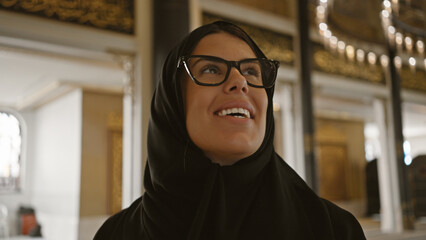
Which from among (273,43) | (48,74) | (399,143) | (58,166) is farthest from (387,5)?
(58,166)

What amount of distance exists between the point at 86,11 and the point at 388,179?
527cm

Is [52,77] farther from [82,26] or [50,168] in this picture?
[82,26]

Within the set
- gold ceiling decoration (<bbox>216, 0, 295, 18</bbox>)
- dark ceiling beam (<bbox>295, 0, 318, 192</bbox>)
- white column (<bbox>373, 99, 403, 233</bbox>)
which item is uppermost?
gold ceiling decoration (<bbox>216, 0, 295, 18</bbox>)

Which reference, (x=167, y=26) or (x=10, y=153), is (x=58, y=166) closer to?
(x=10, y=153)

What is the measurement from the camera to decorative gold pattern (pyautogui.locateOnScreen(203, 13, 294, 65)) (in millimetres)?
4961

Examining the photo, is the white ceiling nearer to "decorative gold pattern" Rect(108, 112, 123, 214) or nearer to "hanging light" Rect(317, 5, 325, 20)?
"decorative gold pattern" Rect(108, 112, 123, 214)

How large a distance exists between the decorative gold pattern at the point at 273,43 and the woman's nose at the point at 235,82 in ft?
13.8

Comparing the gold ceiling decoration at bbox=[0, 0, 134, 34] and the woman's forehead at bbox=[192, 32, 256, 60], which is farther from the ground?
the gold ceiling decoration at bbox=[0, 0, 134, 34]

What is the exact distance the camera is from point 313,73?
558cm

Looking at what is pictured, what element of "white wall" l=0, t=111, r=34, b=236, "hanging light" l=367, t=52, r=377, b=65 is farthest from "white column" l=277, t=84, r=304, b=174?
"white wall" l=0, t=111, r=34, b=236

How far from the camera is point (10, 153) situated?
9641 millimetres

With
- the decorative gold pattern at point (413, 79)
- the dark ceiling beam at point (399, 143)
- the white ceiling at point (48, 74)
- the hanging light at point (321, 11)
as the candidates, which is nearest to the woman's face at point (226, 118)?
the hanging light at point (321, 11)

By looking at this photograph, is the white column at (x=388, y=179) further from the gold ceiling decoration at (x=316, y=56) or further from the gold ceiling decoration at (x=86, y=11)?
the gold ceiling decoration at (x=86, y=11)

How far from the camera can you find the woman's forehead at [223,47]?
799mm
